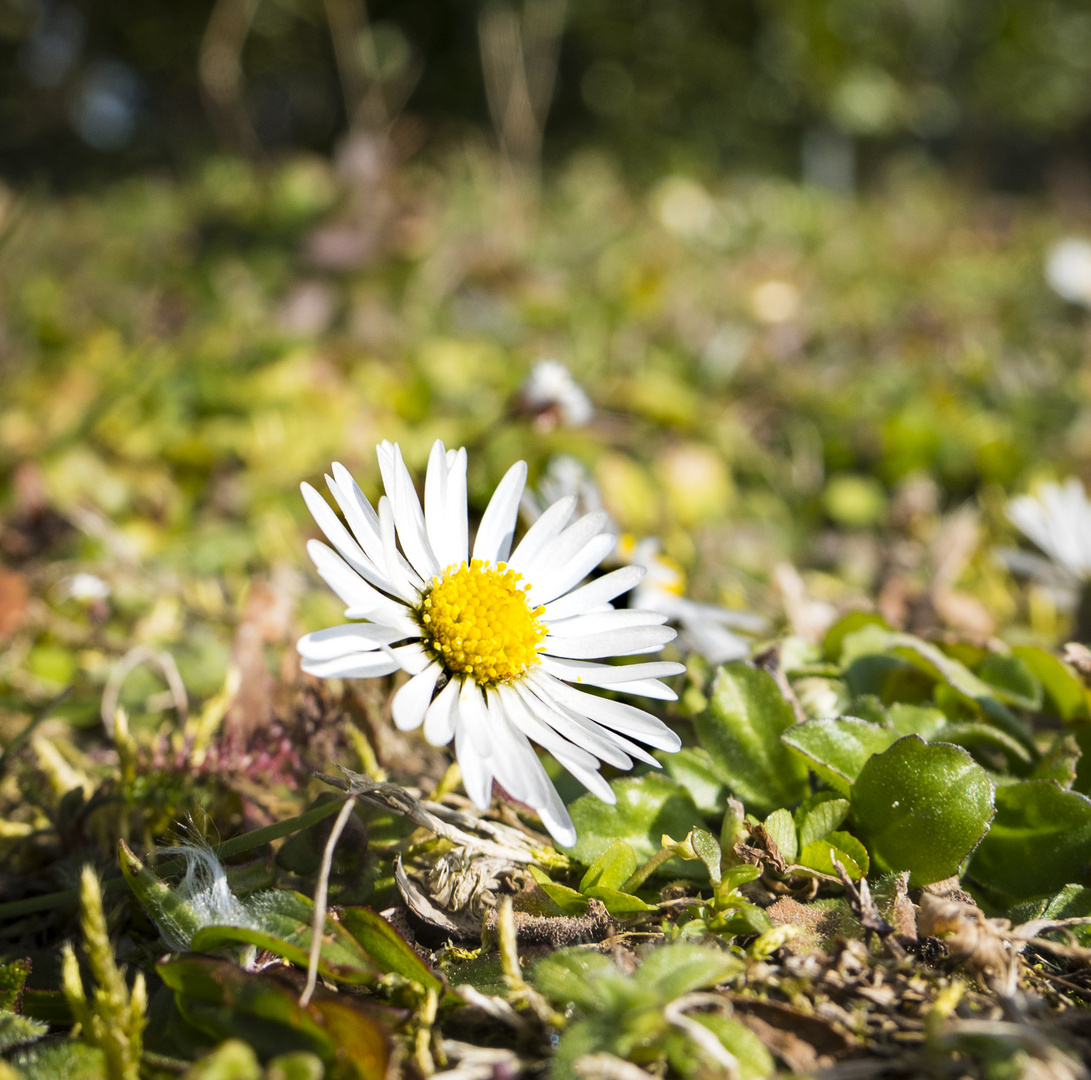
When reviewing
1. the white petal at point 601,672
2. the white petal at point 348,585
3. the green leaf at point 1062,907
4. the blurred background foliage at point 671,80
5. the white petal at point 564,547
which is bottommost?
the green leaf at point 1062,907

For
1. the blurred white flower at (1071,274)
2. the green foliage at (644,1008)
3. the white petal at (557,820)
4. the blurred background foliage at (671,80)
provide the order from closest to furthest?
1. the green foliage at (644,1008)
2. the white petal at (557,820)
3. the blurred white flower at (1071,274)
4. the blurred background foliage at (671,80)

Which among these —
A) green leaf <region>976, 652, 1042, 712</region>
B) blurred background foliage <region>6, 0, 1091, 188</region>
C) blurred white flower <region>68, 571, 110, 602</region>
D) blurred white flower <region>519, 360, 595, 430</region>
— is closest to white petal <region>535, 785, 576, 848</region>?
green leaf <region>976, 652, 1042, 712</region>

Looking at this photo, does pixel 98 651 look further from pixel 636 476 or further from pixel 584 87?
pixel 584 87

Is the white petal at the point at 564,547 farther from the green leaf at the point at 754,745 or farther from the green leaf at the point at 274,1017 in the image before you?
the green leaf at the point at 274,1017

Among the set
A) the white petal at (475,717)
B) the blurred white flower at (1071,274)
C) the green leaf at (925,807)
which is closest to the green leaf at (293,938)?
the white petal at (475,717)

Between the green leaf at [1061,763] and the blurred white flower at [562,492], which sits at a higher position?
the blurred white flower at [562,492]

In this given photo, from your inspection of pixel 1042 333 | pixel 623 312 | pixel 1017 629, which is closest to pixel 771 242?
pixel 1042 333
